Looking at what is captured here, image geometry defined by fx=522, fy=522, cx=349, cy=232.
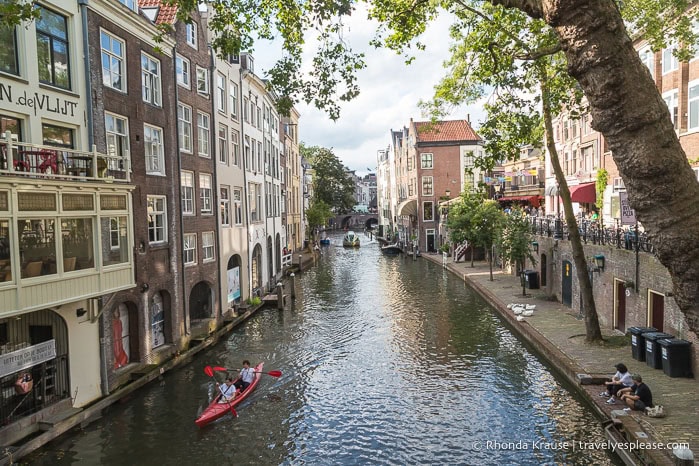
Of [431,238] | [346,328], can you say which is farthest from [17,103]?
[431,238]

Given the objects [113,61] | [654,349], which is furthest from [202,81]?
[654,349]


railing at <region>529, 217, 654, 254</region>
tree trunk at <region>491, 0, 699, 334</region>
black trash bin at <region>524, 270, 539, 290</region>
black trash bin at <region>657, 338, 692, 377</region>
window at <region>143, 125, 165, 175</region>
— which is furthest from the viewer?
black trash bin at <region>524, 270, 539, 290</region>

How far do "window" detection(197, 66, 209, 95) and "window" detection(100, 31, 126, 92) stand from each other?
6.64m

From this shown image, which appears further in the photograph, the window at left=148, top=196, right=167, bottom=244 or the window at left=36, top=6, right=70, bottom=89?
the window at left=148, top=196, right=167, bottom=244

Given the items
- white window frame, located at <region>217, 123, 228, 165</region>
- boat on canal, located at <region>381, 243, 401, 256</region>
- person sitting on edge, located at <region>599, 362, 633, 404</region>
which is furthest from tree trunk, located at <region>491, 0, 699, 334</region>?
boat on canal, located at <region>381, 243, 401, 256</region>

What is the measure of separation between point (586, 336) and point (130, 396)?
16.4m

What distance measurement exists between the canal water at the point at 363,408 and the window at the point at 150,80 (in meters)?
10.5

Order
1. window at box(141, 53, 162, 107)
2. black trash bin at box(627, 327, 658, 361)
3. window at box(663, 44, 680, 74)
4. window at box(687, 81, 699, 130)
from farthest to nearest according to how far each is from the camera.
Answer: window at box(663, 44, 680, 74) < window at box(687, 81, 699, 130) < window at box(141, 53, 162, 107) < black trash bin at box(627, 327, 658, 361)

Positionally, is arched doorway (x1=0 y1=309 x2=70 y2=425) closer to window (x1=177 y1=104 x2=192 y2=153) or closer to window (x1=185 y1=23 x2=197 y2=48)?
window (x1=177 y1=104 x2=192 y2=153)

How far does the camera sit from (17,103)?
43.8 feet

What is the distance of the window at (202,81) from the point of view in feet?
81.2

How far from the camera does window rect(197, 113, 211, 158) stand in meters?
24.7

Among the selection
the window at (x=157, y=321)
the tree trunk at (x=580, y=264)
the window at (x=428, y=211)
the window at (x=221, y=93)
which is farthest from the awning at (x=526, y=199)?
the window at (x=157, y=321)

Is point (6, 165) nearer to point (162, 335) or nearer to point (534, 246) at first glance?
point (162, 335)
